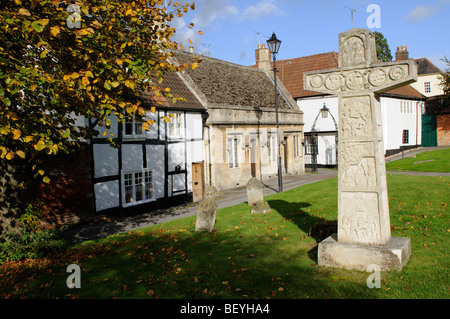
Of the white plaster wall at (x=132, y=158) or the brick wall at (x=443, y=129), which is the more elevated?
the brick wall at (x=443, y=129)

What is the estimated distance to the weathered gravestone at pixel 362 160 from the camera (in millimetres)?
7184

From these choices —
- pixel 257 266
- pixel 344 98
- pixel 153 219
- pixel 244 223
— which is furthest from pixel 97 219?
pixel 344 98

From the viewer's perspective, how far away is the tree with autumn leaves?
8258 millimetres

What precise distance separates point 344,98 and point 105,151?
13684 mm

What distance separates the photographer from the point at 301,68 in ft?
138

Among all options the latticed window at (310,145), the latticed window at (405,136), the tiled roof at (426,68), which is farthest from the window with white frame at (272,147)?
the tiled roof at (426,68)

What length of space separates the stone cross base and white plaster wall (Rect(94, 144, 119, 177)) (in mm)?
13160

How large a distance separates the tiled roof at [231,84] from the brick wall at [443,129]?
76.3 feet

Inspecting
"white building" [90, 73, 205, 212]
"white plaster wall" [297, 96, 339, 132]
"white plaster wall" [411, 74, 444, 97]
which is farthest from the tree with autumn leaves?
"white plaster wall" [411, 74, 444, 97]

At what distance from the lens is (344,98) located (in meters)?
7.56

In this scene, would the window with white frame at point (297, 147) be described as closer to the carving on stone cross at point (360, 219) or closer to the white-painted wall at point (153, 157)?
the white-painted wall at point (153, 157)

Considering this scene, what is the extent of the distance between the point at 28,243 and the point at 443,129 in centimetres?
4862

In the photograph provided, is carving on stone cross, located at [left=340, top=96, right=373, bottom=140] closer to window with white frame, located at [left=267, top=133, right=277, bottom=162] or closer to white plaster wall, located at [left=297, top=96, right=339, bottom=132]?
window with white frame, located at [left=267, top=133, right=277, bottom=162]

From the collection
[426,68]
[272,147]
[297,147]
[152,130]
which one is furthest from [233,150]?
[426,68]
